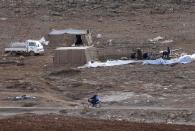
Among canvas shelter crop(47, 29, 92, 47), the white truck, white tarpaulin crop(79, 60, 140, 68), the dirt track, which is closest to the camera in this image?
the dirt track

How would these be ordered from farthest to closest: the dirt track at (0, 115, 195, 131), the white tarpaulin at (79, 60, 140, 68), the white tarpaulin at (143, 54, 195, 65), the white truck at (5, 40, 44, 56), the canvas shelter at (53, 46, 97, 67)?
the white truck at (5, 40, 44, 56), the canvas shelter at (53, 46, 97, 67), the white tarpaulin at (79, 60, 140, 68), the white tarpaulin at (143, 54, 195, 65), the dirt track at (0, 115, 195, 131)

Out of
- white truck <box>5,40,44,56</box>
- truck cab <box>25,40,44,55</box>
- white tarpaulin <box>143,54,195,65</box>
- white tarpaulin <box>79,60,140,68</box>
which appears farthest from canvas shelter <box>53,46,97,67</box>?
white truck <box>5,40,44,56</box>

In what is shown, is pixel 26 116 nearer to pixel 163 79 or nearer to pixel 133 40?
pixel 163 79

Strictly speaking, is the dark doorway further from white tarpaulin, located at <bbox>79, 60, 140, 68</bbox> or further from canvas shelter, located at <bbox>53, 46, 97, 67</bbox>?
white tarpaulin, located at <bbox>79, 60, 140, 68</bbox>

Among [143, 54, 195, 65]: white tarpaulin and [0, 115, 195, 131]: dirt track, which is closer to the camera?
[0, 115, 195, 131]: dirt track

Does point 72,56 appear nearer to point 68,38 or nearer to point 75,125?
point 68,38

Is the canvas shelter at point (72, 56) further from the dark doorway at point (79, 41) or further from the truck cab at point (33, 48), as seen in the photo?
the dark doorway at point (79, 41)

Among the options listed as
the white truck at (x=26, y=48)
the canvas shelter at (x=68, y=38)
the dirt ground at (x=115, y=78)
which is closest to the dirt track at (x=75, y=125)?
the dirt ground at (x=115, y=78)

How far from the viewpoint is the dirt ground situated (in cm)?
2866

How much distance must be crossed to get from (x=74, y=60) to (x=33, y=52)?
6555mm

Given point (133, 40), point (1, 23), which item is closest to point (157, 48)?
point (133, 40)

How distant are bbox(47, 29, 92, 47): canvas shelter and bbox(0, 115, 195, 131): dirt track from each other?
28663mm

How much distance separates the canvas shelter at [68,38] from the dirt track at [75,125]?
2866 centimetres

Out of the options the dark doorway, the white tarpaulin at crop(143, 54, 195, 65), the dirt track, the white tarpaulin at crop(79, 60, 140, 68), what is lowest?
the dark doorway
